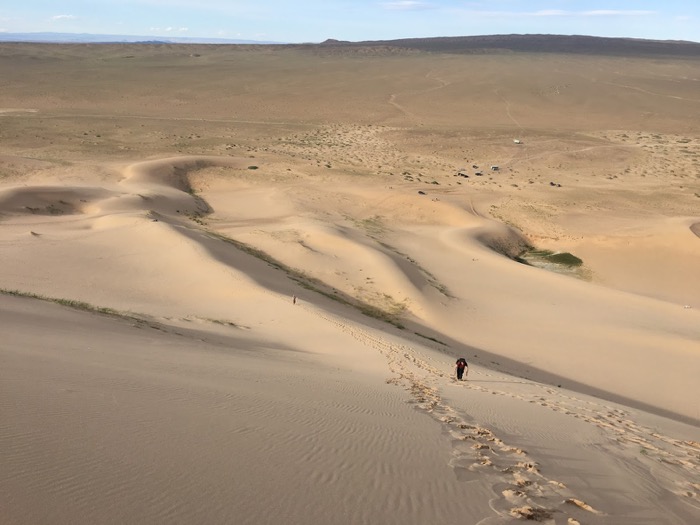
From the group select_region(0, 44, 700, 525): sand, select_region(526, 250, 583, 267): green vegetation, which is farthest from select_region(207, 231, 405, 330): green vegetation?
select_region(526, 250, 583, 267): green vegetation

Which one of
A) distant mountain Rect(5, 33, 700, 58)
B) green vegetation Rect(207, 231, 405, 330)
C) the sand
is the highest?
distant mountain Rect(5, 33, 700, 58)

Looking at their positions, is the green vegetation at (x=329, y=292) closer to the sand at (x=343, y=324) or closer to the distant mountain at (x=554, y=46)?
the sand at (x=343, y=324)

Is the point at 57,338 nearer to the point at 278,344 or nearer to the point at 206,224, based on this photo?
the point at 278,344

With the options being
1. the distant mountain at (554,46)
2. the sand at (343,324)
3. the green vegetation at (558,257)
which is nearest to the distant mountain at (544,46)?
the distant mountain at (554,46)

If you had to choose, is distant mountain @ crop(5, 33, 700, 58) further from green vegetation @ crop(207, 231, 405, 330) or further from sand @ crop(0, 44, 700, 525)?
green vegetation @ crop(207, 231, 405, 330)

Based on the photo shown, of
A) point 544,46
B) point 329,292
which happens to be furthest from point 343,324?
point 544,46

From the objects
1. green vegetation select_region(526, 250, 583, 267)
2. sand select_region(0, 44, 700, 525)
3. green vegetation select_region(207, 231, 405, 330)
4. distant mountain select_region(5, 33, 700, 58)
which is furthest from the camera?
distant mountain select_region(5, 33, 700, 58)
